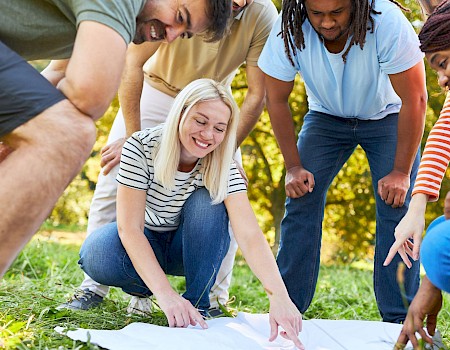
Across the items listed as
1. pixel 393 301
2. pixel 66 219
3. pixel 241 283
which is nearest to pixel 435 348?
pixel 393 301

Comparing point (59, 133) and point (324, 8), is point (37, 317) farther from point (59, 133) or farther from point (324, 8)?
point (324, 8)

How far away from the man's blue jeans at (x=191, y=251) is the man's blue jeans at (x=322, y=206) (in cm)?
52

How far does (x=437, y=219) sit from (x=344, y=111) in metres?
1.04

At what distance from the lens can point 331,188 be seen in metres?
9.83

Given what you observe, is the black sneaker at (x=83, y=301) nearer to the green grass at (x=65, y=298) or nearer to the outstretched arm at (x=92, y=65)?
the green grass at (x=65, y=298)

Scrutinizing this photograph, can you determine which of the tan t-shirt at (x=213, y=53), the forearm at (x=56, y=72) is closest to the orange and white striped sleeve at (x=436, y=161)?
the tan t-shirt at (x=213, y=53)

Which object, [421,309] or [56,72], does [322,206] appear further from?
[56,72]

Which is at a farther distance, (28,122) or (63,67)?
(63,67)

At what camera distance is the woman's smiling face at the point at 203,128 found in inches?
121

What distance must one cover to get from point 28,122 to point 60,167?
153 millimetres

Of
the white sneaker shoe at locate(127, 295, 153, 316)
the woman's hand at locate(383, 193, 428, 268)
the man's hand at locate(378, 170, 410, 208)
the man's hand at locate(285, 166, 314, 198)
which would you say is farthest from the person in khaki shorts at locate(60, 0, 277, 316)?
the woman's hand at locate(383, 193, 428, 268)

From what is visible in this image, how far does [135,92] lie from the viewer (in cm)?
359

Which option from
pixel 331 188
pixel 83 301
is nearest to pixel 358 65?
pixel 83 301

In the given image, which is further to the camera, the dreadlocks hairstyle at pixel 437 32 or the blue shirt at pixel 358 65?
the blue shirt at pixel 358 65
